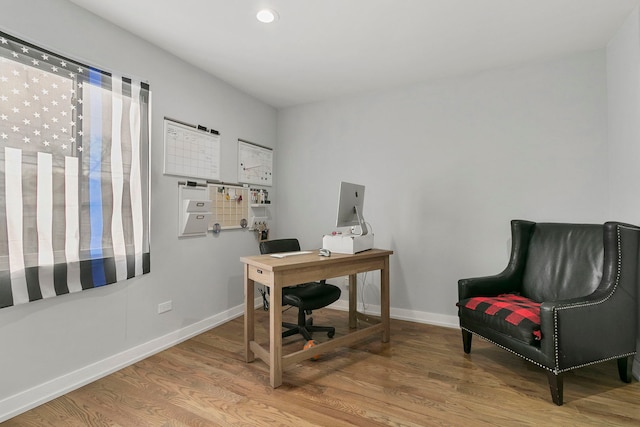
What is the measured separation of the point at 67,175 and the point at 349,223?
2.08 meters

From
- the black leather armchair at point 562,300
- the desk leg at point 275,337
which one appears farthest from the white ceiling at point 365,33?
the desk leg at point 275,337

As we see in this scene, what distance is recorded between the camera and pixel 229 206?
11.4 feet

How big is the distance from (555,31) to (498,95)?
27.0 inches

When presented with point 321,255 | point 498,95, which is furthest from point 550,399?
point 498,95

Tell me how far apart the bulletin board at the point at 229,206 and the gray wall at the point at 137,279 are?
0.40ft

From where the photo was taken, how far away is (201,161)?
10.2 ft

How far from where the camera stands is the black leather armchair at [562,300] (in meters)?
1.91

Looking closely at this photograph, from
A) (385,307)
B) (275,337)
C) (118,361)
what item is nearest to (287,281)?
(275,337)

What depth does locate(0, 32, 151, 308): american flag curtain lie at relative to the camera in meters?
1.82

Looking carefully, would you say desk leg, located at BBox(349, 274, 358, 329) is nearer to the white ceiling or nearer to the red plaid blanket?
the red plaid blanket

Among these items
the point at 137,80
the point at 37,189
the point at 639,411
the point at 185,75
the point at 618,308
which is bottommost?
the point at 639,411

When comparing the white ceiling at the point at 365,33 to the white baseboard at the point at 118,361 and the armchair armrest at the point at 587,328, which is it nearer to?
the armchair armrest at the point at 587,328

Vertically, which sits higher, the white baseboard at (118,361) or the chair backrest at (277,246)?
the chair backrest at (277,246)

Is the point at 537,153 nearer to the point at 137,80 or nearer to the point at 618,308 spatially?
the point at 618,308
